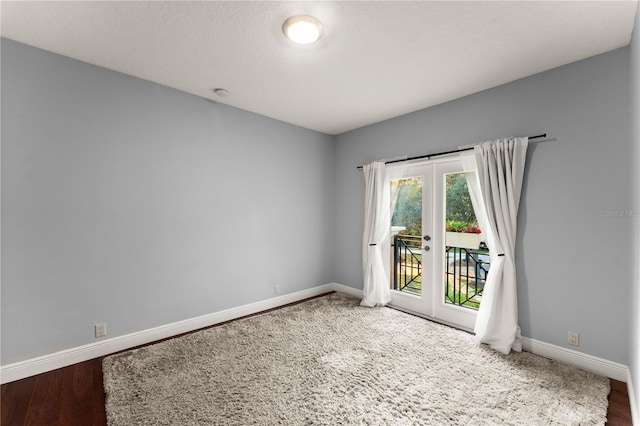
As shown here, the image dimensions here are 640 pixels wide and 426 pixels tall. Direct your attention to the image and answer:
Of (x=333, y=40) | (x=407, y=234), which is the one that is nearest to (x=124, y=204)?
(x=333, y=40)

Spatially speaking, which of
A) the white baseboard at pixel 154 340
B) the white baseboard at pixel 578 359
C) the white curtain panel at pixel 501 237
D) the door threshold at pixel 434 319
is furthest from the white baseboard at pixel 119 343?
the white baseboard at pixel 578 359

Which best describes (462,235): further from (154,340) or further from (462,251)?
(154,340)

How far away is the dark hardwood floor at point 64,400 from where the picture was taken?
5.97 feet

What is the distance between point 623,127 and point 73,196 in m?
4.67

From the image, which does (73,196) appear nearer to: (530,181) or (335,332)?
(335,332)

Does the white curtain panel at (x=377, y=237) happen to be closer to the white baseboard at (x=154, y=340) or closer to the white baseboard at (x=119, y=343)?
the white baseboard at (x=119, y=343)

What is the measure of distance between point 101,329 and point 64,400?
681 mm

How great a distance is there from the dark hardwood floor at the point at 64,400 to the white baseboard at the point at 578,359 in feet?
0.29

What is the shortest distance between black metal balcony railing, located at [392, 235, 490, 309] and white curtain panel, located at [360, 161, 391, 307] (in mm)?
200

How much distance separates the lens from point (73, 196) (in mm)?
2467

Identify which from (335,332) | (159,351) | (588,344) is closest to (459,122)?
(588,344)

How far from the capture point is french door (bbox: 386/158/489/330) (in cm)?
321

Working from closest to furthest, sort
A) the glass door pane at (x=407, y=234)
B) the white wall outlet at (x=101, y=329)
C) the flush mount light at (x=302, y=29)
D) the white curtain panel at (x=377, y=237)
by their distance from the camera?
the flush mount light at (x=302, y=29) < the white wall outlet at (x=101, y=329) < the glass door pane at (x=407, y=234) < the white curtain panel at (x=377, y=237)

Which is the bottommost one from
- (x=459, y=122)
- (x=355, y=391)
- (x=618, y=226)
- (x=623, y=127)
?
(x=355, y=391)
